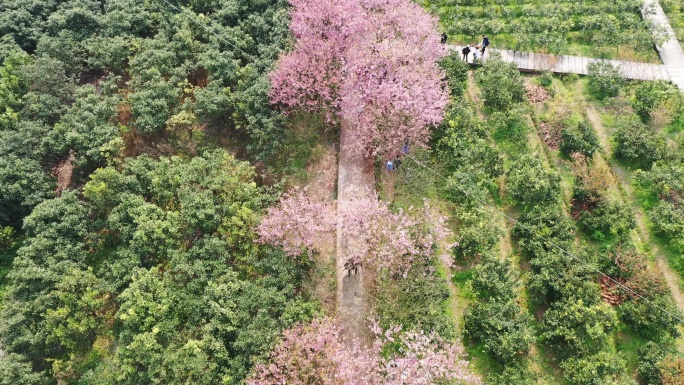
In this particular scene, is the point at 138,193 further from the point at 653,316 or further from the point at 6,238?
the point at 653,316

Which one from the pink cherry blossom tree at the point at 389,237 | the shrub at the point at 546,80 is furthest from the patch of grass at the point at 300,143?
the shrub at the point at 546,80

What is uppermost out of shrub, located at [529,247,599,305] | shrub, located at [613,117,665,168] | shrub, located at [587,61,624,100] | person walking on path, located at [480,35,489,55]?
person walking on path, located at [480,35,489,55]

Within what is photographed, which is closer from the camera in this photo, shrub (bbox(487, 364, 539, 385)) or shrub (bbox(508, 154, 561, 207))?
shrub (bbox(487, 364, 539, 385))

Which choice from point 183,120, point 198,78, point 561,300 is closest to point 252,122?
point 183,120

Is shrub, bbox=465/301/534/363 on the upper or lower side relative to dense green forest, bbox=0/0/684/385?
lower

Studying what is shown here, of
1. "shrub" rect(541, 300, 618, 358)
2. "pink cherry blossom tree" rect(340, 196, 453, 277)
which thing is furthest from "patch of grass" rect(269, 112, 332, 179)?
"shrub" rect(541, 300, 618, 358)

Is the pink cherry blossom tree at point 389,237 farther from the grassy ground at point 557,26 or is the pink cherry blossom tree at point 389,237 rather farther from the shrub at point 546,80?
the grassy ground at point 557,26

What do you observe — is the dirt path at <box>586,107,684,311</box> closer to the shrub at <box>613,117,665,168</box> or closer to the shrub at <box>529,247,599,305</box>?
the shrub at <box>613,117,665,168</box>
